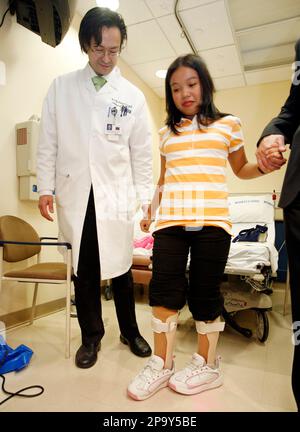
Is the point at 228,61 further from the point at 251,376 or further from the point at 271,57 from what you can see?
the point at 251,376

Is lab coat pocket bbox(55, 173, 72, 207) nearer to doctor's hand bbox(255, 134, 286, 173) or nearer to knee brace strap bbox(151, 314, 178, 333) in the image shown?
knee brace strap bbox(151, 314, 178, 333)

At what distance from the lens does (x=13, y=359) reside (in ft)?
4.11

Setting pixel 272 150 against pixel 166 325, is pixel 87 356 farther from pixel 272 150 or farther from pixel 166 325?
pixel 272 150

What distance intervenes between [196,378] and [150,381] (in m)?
0.18

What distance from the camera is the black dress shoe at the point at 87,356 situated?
128cm

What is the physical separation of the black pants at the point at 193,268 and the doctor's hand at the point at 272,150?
32 centimetres

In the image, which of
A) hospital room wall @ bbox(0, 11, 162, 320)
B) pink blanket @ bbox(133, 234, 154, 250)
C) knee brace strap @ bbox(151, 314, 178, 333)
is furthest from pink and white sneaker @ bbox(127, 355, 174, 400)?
pink blanket @ bbox(133, 234, 154, 250)

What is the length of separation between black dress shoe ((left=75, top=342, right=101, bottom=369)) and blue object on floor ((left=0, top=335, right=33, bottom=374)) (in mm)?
222

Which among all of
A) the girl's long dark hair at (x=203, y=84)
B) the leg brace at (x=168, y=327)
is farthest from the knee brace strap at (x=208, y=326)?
the girl's long dark hair at (x=203, y=84)

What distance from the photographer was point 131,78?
3.23 m

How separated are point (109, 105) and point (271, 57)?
8.54ft

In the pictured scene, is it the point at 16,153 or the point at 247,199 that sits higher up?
the point at 16,153

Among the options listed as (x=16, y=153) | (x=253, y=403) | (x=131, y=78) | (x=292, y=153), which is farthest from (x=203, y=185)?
(x=131, y=78)

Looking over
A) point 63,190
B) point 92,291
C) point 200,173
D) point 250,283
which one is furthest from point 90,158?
point 250,283
